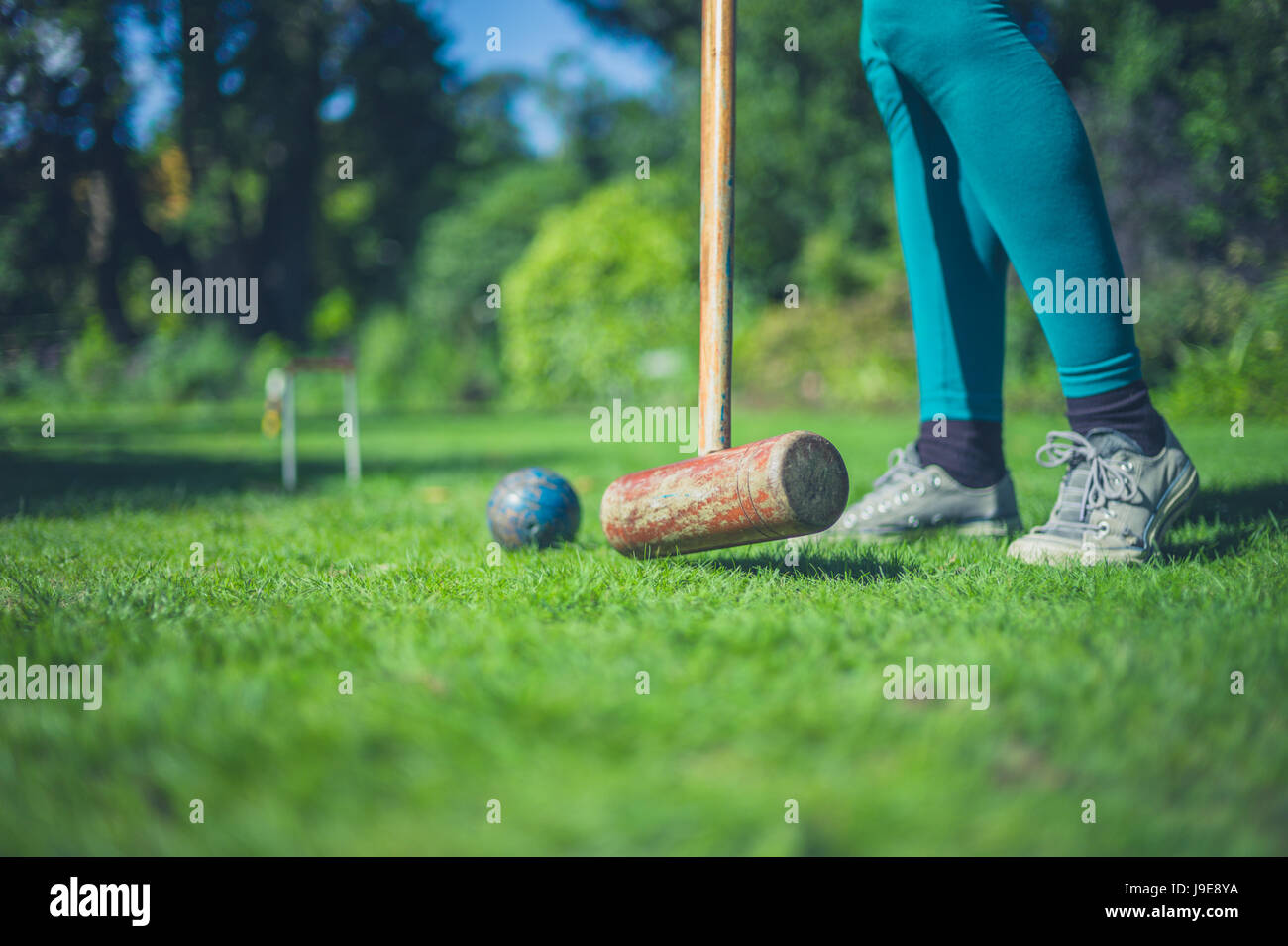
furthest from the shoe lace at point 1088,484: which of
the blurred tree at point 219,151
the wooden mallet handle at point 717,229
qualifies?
the blurred tree at point 219,151

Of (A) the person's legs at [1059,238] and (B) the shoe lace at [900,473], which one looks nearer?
(A) the person's legs at [1059,238]

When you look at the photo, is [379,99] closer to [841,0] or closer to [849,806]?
[841,0]

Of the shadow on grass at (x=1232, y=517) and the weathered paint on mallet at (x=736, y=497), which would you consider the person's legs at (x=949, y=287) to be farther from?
the weathered paint on mallet at (x=736, y=497)

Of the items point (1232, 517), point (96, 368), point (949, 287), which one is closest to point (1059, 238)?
point (949, 287)

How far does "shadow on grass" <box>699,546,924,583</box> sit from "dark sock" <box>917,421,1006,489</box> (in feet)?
1.38

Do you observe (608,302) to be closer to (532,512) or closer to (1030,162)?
(532,512)

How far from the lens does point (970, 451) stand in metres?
2.63

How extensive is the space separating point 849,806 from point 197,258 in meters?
25.3

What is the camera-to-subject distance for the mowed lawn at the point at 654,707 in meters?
0.99

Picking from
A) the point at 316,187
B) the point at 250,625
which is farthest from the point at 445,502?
the point at 316,187

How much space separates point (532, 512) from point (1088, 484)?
5.10 ft

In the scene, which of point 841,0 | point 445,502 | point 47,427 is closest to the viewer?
point 445,502

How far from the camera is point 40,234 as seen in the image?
4.95 metres

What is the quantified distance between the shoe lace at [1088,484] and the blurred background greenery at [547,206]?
2.02m
